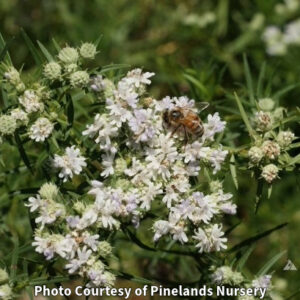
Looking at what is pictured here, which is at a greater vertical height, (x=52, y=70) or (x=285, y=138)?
(x=52, y=70)

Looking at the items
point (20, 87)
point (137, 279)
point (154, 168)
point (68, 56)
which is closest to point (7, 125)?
point (20, 87)

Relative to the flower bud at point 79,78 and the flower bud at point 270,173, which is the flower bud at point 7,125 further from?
the flower bud at point 270,173

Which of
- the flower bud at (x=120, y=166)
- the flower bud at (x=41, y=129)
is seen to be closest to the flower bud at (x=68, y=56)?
the flower bud at (x=41, y=129)

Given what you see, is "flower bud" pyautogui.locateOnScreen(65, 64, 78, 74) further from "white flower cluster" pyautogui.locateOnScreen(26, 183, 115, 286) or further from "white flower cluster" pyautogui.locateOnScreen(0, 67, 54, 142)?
"white flower cluster" pyautogui.locateOnScreen(26, 183, 115, 286)

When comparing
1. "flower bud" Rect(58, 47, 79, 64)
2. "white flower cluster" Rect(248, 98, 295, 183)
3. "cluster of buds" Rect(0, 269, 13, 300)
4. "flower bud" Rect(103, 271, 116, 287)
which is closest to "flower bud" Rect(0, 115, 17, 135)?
"flower bud" Rect(58, 47, 79, 64)

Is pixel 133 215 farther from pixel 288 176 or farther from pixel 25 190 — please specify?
pixel 288 176

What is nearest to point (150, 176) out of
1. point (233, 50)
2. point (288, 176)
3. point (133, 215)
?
point (133, 215)

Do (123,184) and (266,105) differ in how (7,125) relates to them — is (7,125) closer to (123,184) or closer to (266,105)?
(123,184)
